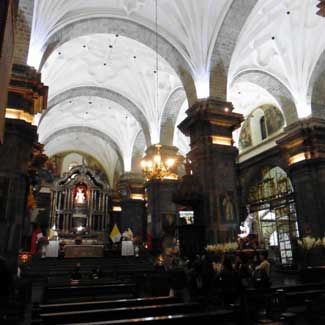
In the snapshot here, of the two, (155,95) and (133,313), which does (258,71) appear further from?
(133,313)

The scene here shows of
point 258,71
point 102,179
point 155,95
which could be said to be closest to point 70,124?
point 102,179

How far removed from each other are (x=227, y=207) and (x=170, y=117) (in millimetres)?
7167

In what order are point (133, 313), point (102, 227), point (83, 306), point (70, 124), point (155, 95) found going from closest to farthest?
point (133, 313), point (83, 306), point (155, 95), point (70, 124), point (102, 227)

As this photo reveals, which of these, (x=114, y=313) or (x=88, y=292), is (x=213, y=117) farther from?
(x=114, y=313)

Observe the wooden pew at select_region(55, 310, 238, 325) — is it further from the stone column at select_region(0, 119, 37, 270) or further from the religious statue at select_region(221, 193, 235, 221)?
the religious statue at select_region(221, 193, 235, 221)

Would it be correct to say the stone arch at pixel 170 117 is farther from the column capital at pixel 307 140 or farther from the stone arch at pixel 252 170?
the column capital at pixel 307 140

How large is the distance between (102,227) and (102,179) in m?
3.89

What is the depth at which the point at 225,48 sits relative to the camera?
11133mm

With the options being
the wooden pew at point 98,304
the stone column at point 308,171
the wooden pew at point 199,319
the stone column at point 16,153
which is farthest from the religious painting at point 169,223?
the wooden pew at point 199,319

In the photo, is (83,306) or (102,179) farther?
(102,179)

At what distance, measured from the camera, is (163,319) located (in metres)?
3.50

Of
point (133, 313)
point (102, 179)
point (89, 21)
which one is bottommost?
point (133, 313)

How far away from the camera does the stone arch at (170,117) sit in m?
15.6

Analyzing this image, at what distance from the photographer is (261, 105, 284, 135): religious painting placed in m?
16.3
